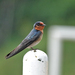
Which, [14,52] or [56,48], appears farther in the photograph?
[56,48]

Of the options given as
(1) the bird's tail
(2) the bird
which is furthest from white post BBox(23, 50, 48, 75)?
(2) the bird

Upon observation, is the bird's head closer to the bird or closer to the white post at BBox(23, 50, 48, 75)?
the bird

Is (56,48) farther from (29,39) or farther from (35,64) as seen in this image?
(35,64)

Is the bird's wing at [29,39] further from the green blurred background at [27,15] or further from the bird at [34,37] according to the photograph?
the green blurred background at [27,15]

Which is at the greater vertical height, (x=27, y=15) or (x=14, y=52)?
(x=14, y=52)

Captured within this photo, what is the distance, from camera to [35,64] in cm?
113

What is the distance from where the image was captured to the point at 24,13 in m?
6.21

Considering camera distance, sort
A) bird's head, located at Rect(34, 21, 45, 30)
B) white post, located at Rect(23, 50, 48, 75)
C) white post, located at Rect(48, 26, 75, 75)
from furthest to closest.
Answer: white post, located at Rect(48, 26, 75, 75) < bird's head, located at Rect(34, 21, 45, 30) < white post, located at Rect(23, 50, 48, 75)

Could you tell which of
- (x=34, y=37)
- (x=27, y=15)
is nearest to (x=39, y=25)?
(x=34, y=37)

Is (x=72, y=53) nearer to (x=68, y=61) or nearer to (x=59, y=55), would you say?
(x=68, y=61)

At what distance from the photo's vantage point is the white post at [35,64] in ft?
3.71

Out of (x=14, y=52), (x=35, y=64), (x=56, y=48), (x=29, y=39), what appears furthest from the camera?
(x=56, y=48)

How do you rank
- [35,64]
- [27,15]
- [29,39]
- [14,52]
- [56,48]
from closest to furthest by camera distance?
1. [35,64]
2. [14,52]
3. [29,39]
4. [56,48]
5. [27,15]

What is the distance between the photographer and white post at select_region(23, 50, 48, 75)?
1.13 meters
